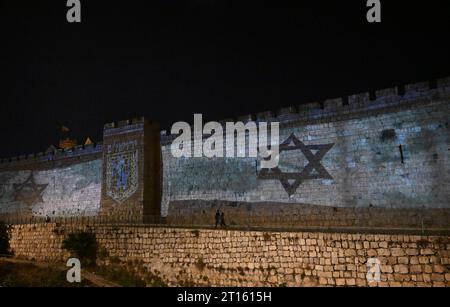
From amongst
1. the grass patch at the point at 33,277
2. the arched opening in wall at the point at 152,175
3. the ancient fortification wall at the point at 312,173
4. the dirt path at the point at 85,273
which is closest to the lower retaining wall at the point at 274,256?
the dirt path at the point at 85,273

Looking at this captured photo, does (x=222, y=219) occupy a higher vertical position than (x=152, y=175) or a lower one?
lower

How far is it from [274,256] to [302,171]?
469cm

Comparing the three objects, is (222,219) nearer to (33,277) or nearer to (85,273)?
(85,273)

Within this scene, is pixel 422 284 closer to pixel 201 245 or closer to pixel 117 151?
pixel 201 245

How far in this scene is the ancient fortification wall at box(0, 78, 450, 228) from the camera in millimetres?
12898

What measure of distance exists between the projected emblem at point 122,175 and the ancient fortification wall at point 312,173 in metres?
0.05

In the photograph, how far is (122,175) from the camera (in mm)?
19469

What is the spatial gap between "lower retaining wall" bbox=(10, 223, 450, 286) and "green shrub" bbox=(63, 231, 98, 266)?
1.21 ft

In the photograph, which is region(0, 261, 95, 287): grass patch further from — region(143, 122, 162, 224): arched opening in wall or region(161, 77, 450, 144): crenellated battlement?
region(161, 77, 450, 144): crenellated battlement

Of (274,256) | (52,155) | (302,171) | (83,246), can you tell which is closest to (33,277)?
(83,246)

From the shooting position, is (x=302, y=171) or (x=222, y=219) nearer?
(x=302, y=171)

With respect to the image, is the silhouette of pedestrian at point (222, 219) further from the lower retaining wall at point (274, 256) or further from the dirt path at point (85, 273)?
the dirt path at point (85, 273)

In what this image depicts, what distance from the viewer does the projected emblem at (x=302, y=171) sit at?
14867 mm

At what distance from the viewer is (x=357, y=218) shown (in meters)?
13.6
